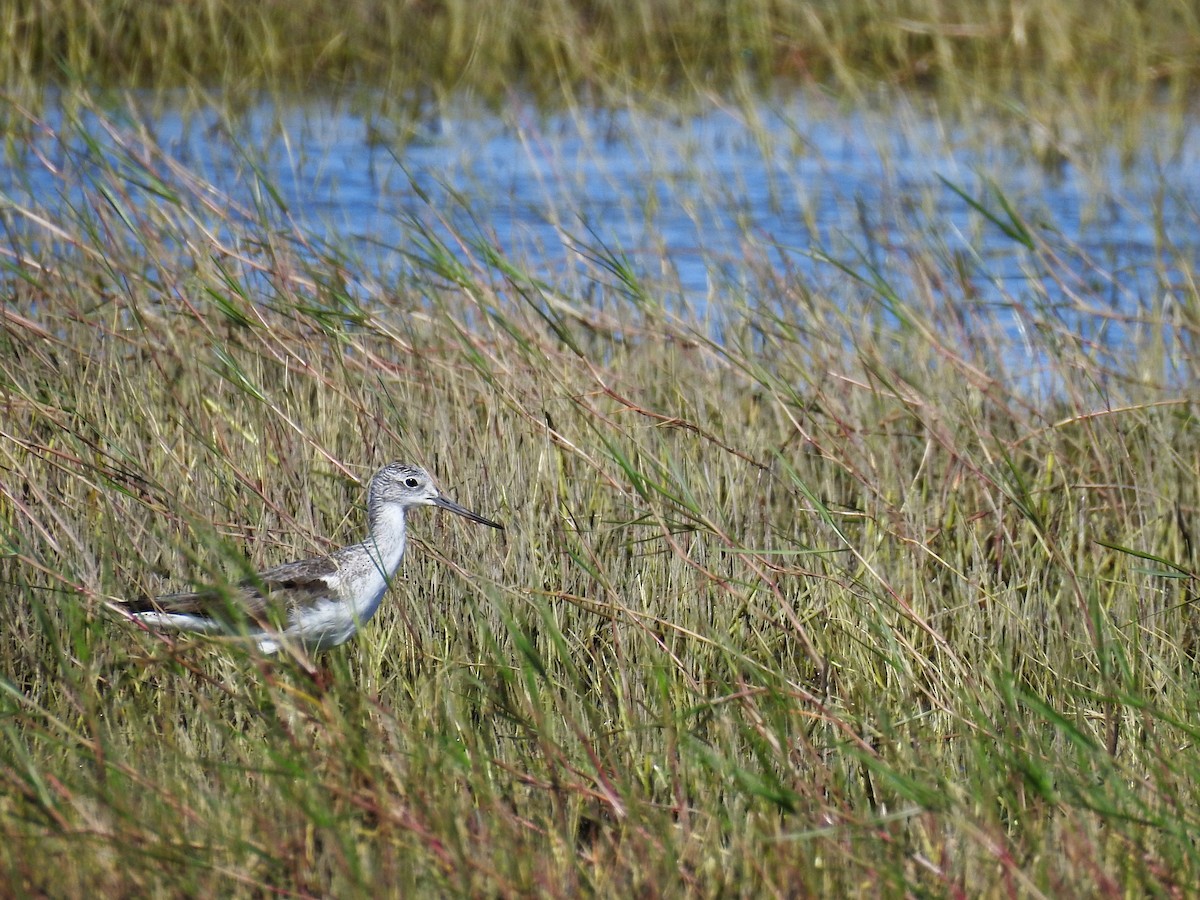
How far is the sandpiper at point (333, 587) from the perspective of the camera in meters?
3.57

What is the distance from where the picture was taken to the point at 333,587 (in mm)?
3717

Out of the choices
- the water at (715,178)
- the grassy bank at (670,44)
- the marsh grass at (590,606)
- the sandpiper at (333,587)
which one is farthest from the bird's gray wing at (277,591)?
the grassy bank at (670,44)

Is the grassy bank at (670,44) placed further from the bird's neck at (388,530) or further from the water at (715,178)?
the bird's neck at (388,530)

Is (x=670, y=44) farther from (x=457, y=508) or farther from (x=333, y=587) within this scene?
(x=333, y=587)

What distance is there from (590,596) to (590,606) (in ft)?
0.68

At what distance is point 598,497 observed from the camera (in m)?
4.41

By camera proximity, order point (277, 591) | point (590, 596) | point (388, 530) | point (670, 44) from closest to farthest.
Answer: point (277, 591)
point (388, 530)
point (590, 596)
point (670, 44)

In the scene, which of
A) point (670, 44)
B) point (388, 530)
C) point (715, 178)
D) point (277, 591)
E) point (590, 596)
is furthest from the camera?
point (670, 44)

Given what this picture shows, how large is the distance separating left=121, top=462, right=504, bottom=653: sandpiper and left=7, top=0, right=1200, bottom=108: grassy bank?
761cm

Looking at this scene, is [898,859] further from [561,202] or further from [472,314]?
[561,202]

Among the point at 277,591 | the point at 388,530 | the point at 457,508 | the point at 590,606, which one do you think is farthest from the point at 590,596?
the point at 277,591

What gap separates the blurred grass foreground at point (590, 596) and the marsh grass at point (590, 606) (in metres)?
0.02

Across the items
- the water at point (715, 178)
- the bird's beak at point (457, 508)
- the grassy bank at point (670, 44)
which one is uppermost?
the grassy bank at point (670, 44)

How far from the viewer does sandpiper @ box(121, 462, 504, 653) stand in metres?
3.57
